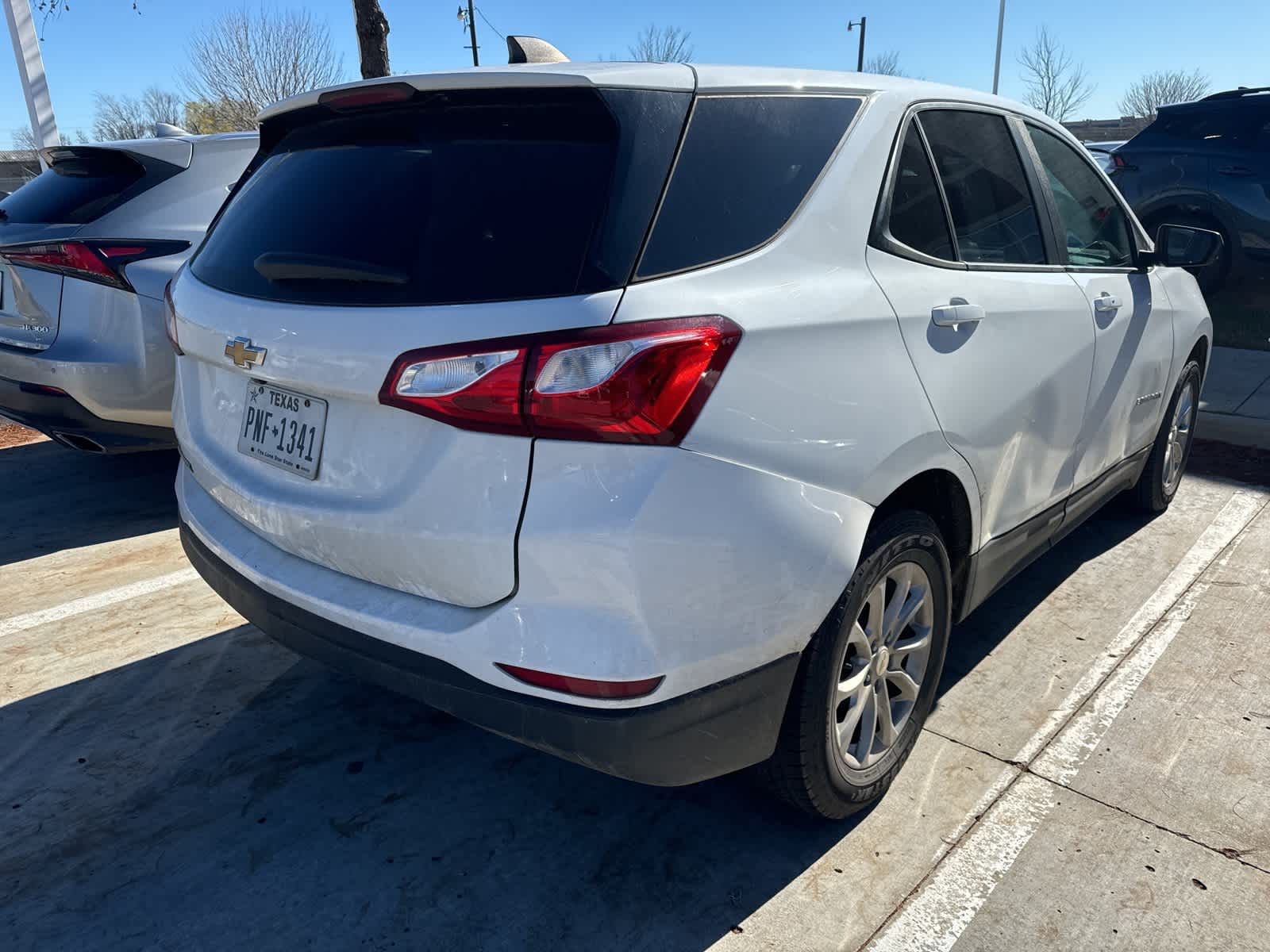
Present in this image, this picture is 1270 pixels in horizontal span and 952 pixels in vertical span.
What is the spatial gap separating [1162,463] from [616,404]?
376cm

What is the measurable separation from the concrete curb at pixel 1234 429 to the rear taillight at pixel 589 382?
5.46 metres

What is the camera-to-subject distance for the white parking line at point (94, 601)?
366 cm

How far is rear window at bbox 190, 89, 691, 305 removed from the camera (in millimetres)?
1877

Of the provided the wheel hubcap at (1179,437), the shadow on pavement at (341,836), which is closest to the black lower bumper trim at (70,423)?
the shadow on pavement at (341,836)

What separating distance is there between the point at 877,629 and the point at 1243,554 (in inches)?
111

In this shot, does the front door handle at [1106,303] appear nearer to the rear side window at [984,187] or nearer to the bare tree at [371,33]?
the rear side window at [984,187]

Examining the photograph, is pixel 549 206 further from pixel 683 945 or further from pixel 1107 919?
→ pixel 1107 919

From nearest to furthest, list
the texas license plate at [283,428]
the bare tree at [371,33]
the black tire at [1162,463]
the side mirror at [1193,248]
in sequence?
the texas license plate at [283,428], the side mirror at [1193,248], the black tire at [1162,463], the bare tree at [371,33]

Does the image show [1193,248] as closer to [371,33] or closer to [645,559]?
[645,559]

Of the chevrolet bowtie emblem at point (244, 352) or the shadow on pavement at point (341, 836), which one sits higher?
the chevrolet bowtie emblem at point (244, 352)

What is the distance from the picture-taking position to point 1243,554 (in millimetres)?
4344

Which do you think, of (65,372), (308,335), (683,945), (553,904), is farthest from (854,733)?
(65,372)

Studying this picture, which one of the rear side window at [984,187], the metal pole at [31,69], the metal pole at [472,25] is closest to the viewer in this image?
the rear side window at [984,187]

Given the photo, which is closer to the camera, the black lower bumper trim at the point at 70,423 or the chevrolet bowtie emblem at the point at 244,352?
the chevrolet bowtie emblem at the point at 244,352
